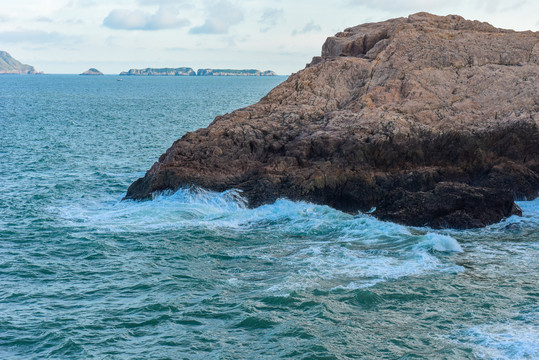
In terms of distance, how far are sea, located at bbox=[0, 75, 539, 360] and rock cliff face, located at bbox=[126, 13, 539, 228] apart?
1069 mm

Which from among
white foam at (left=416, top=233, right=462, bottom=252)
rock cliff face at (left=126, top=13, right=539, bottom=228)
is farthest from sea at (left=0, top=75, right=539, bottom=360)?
rock cliff face at (left=126, top=13, right=539, bottom=228)

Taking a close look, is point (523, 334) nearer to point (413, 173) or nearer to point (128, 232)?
point (413, 173)

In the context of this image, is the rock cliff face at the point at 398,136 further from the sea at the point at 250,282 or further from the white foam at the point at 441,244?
the white foam at the point at 441,244

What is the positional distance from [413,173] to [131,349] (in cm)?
1632

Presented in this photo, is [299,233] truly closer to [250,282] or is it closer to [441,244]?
[250,282]

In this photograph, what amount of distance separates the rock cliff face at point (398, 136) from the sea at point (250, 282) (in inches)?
42.1

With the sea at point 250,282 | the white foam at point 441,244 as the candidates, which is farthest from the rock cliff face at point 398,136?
the white foam at point 441,244

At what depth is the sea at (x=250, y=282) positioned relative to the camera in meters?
14.9

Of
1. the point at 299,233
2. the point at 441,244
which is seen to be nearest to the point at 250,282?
the point at 299,233

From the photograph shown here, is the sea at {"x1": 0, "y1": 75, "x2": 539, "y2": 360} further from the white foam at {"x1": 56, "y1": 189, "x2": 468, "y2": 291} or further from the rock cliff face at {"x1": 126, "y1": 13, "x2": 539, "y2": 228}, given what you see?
the rock cliff face at {"x1": 126, "y1": 13, "x2": 539, "y2": 228}

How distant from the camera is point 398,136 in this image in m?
28.0

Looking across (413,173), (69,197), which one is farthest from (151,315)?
(69,197)

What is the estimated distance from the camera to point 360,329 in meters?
15.5

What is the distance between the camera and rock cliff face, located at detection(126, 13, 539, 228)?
26.5 m
